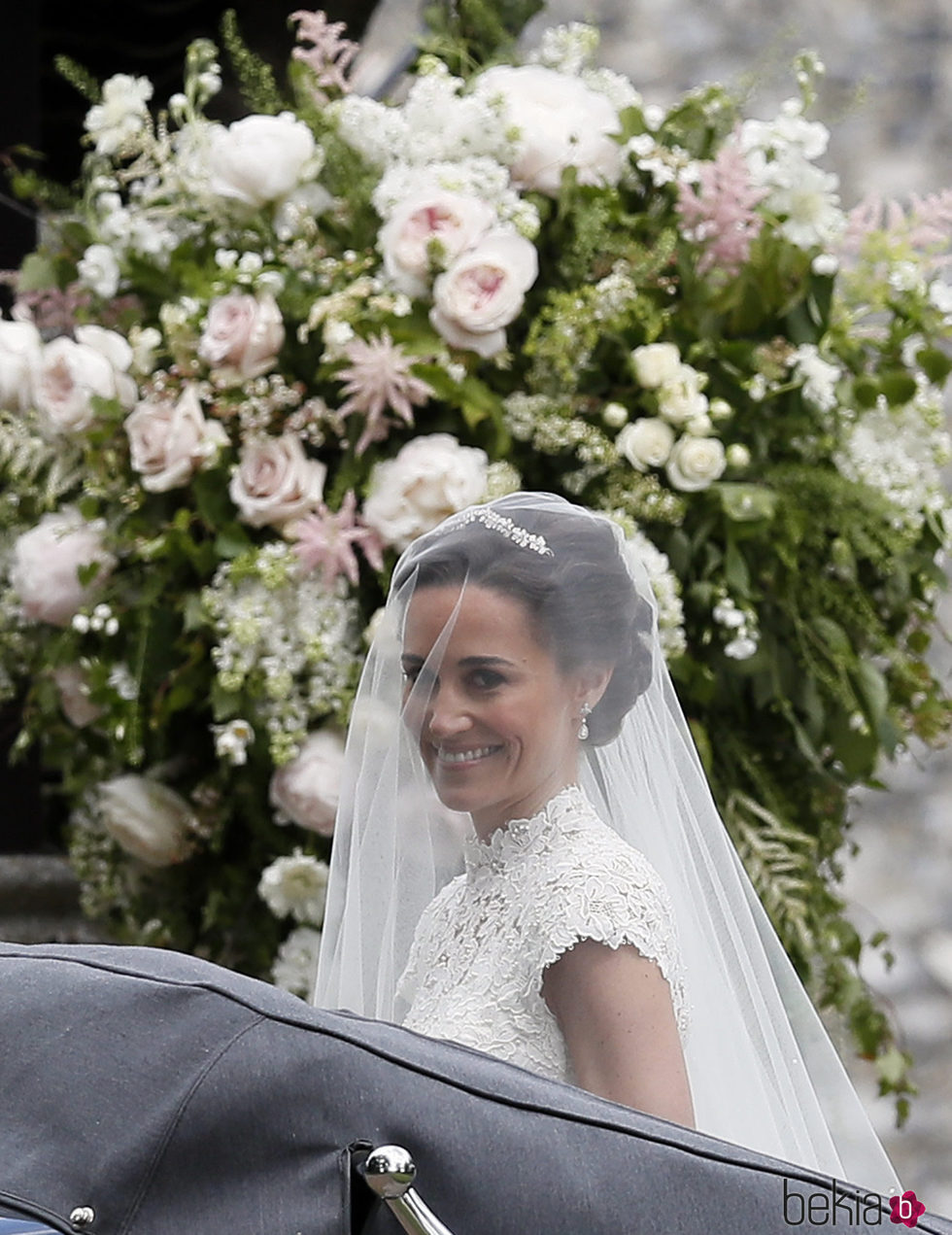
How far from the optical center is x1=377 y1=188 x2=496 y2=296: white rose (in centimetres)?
167

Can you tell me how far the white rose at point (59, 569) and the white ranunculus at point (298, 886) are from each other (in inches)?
15.3

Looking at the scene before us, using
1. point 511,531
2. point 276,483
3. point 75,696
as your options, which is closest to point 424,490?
point 276,483

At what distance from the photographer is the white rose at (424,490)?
160cm

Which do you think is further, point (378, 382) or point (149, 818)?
point (149, 818)

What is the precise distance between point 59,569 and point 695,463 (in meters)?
0.72

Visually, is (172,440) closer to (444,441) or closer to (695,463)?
(444,441)

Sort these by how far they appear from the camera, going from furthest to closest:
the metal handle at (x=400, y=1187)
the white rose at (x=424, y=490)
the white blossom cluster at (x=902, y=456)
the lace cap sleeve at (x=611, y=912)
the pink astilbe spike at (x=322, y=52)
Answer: the pink astilbe spike at (x=322, y=52) → the white blossom cluster at (x=902, y=456) → the white rose at (x=424, y=490) → the lace cap sleeve at (x=611, y=912) → the metal handle at (x=400, y=1187)

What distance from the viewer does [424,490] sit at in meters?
1.61

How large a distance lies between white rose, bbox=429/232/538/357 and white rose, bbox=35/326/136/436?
0.38m

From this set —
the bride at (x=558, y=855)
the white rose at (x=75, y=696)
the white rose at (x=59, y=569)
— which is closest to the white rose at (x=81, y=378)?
the white rose at (x=59, y=569)

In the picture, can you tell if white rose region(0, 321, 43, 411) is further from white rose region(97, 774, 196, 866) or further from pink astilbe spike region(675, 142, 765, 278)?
Result: pink astilbe spike region(675, 142, 765, 278)

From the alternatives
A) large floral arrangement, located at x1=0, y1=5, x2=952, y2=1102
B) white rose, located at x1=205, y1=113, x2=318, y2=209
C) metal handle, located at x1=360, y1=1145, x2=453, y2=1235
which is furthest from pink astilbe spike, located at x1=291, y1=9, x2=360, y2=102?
metal handle, located at x1=360, y1=1145, x2=453, y2=1235

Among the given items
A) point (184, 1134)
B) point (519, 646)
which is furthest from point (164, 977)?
point (519, 646)

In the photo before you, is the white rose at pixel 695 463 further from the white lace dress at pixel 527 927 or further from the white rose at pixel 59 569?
the white rose at pixel 59 569
